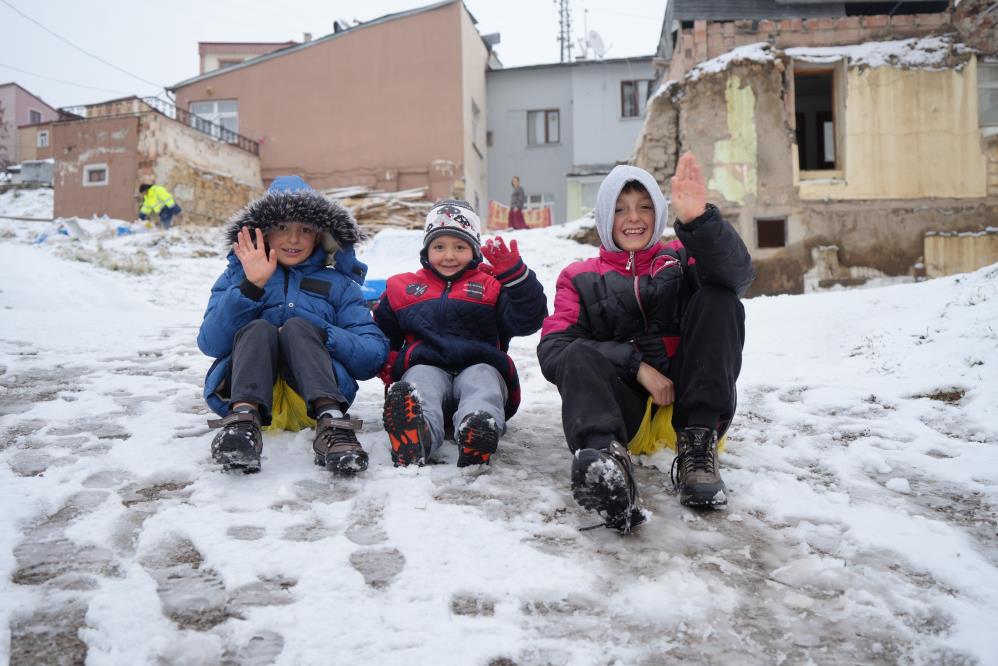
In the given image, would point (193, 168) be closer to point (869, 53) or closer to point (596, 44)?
point (596, 44)

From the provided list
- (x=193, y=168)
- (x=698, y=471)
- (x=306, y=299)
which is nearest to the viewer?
(x=698, y=471)

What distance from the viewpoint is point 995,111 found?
1143 centimetres

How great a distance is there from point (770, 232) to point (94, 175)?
16.6 metres

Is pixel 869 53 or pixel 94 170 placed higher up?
pixel 869 53

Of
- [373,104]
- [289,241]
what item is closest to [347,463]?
[289,241]

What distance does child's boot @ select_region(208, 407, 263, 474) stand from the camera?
227 centimetres

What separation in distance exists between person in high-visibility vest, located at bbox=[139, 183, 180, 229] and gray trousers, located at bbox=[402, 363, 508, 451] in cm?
1508

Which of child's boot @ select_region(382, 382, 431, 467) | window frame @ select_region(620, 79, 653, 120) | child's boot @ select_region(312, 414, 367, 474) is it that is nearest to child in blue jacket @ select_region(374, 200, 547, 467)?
child's boot @ select_region(382, 382, 431, 467)

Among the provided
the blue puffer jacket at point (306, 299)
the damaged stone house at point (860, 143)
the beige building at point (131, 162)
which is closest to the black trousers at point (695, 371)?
the blue puffer jacket at point (306, 299)

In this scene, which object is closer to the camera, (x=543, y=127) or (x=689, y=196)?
(x=689, y=196)

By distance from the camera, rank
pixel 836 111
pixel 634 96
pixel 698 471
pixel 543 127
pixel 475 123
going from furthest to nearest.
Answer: pixel 543 127
pixel 634 96
pixel 475 123
pixel 836 111
pixel 698 471

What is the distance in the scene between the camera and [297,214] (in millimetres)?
2918

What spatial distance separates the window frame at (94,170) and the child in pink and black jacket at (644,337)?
18.3 m

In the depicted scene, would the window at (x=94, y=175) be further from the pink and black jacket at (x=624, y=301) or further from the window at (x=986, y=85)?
the window at (x=986, y=85)
